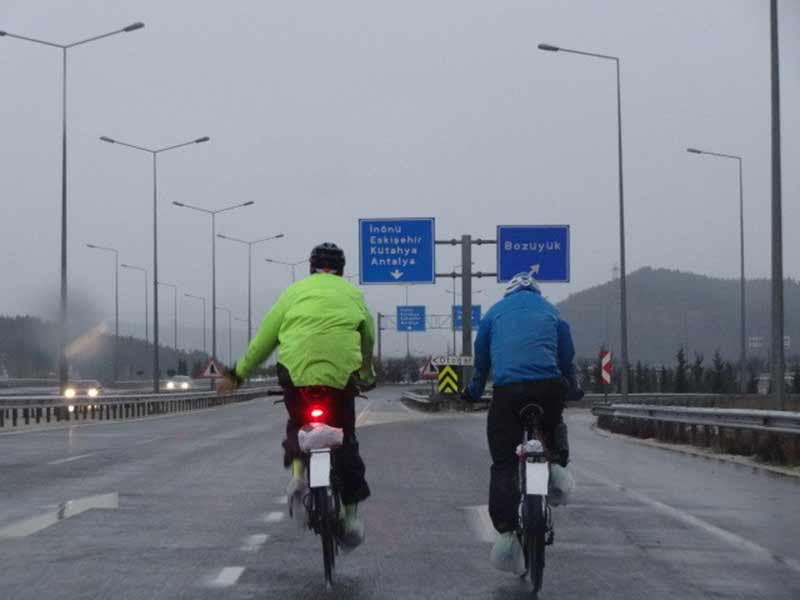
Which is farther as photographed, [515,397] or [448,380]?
[448,380]

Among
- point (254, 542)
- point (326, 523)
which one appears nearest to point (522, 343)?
point (326, 523)

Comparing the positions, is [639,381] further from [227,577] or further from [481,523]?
[227,577]

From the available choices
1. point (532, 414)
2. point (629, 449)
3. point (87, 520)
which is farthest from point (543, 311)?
point (629, 449)

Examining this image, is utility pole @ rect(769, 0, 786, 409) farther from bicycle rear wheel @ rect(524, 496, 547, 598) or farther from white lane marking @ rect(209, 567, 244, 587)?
bicycle rear wheel @ rect(524, 496, 547, 598)

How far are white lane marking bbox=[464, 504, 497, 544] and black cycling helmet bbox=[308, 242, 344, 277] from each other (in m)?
2.47

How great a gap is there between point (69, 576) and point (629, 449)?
1722cm

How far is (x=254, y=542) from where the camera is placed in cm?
1078

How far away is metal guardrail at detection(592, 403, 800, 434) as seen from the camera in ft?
67.7

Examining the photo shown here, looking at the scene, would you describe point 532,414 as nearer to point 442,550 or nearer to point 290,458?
point 290,458

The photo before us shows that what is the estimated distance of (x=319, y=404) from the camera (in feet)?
28.1

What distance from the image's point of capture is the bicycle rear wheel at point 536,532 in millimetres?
8172

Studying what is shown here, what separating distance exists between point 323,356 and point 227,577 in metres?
1.50

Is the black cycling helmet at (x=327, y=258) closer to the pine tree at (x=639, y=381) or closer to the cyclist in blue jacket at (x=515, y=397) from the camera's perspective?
the cyclist in blue jacket at (x=515, y=397)

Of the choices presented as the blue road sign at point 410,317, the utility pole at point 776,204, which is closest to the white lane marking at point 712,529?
the utility pole at point 776,204
